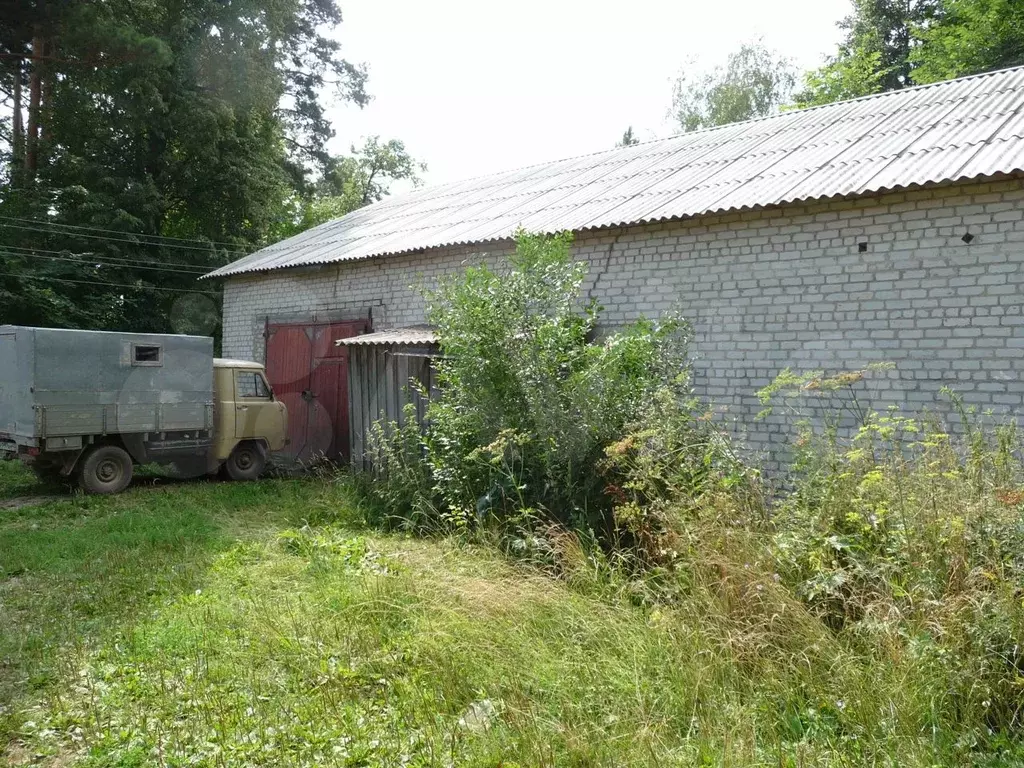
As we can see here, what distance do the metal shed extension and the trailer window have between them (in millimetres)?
2216

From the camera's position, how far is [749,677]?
3.80 meters

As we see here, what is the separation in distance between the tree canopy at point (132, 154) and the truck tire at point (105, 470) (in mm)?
9065

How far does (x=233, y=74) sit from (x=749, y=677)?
1990 centimetres

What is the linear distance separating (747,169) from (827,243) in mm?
1939

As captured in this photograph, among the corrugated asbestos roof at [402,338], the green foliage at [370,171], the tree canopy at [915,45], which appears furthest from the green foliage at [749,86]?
the corrugated asbestos roof at [402,338]

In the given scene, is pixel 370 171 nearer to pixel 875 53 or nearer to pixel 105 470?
pixel 875 53

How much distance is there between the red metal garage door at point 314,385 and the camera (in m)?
12.5

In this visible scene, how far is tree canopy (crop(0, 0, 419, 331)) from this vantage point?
Result: 17.9 metres

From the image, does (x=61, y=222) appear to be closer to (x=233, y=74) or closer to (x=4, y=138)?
(x=4, y=138)

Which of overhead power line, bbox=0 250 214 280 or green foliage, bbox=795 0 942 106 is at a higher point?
green foliage, bbox=795 0 942 106

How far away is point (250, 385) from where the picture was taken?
1160 cm

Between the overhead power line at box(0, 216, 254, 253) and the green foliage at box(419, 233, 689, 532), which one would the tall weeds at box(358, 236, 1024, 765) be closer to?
the green foliage at box(419, 233, 689, 532)

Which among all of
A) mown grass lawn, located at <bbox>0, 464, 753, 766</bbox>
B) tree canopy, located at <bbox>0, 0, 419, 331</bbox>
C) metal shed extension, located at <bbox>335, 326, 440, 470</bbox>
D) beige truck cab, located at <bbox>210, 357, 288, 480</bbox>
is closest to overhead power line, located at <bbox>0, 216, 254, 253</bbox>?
tree canopy, located at <bbox>0, 0, 419, 331</bbox>

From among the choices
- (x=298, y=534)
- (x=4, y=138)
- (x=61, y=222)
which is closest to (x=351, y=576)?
(x=298, y=534)
